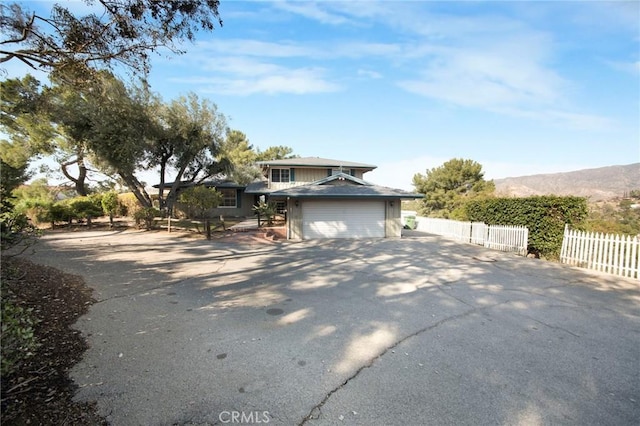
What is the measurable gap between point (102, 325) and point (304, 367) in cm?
325

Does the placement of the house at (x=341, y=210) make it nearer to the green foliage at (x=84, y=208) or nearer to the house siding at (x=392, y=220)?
the house siding at (x=392, y=220)

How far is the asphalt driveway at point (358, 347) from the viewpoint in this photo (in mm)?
2680

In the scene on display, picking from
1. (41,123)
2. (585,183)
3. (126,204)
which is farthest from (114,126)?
(585,183)

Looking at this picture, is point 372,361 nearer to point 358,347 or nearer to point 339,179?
point 358,347

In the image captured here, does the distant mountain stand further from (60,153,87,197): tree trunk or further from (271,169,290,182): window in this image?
(60,153,87,197): tree trunk

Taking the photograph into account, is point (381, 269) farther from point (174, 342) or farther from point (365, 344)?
point (174, 342)

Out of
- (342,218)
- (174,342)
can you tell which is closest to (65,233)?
(342,218)

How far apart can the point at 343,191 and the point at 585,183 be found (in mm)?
42161

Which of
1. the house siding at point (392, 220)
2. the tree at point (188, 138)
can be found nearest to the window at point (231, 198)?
the tree at point (188, 138)

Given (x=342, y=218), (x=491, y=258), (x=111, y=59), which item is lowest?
(x=491, y=258)

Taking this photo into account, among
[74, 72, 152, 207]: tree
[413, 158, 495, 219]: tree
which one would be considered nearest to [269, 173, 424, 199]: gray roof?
[74, 72, 152, 207]: tree

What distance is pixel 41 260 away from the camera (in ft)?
27.9

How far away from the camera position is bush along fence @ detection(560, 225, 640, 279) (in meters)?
7.97

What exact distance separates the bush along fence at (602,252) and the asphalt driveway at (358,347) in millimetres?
822
